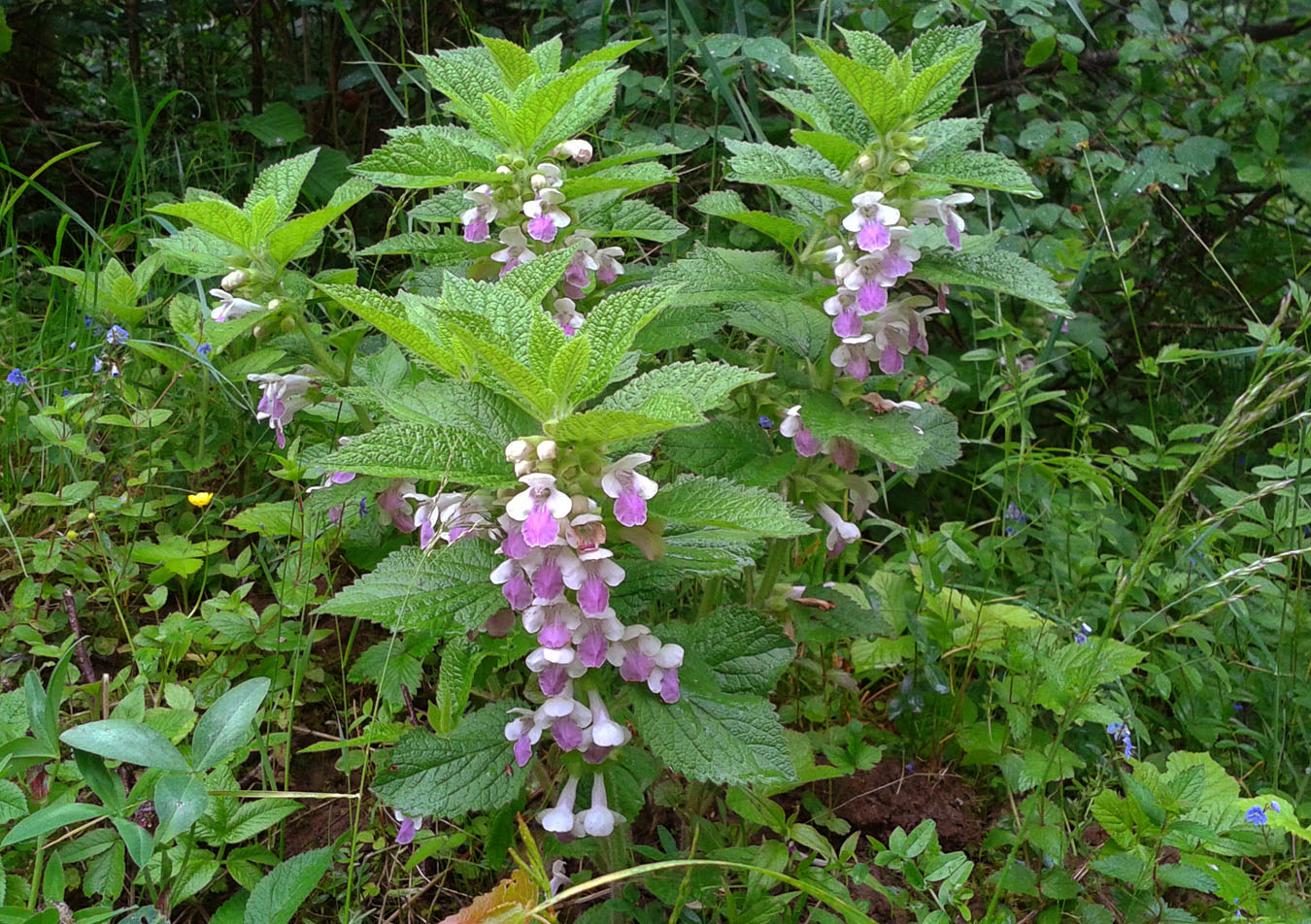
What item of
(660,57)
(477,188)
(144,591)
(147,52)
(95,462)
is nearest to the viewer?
(477,188)

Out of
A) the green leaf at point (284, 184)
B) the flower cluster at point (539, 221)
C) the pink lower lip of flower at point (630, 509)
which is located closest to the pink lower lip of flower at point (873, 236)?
the flower cluster at point (539, 221)

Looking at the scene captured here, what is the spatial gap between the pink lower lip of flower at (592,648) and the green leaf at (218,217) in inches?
33.0

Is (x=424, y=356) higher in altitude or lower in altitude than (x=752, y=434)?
higher

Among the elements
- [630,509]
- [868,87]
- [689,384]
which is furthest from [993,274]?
[630,509]

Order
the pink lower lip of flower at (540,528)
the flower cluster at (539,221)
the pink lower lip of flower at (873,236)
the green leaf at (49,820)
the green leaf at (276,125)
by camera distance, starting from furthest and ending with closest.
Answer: the green leaf at (276,125) → the flower cluster at (539,221) → the pink lower lip of flower at (873,236) → the green leaf at (49,820) → the pink lower lip of flower at (540,528)

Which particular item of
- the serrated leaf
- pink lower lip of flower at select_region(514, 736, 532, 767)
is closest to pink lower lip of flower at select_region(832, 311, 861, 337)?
the serrated leaf

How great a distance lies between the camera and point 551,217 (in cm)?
142

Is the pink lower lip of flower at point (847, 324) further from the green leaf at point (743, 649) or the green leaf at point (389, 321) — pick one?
the green leaf at point (389, 321)

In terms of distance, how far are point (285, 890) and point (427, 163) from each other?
98 cm

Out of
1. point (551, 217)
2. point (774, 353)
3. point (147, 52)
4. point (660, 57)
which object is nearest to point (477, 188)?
point (551, 217)

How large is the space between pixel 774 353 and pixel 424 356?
2.33 feet

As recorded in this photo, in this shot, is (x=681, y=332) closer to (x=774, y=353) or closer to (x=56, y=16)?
(x=774, y=353)

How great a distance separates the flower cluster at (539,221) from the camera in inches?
56.4

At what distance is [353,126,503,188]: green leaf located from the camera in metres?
1.43
